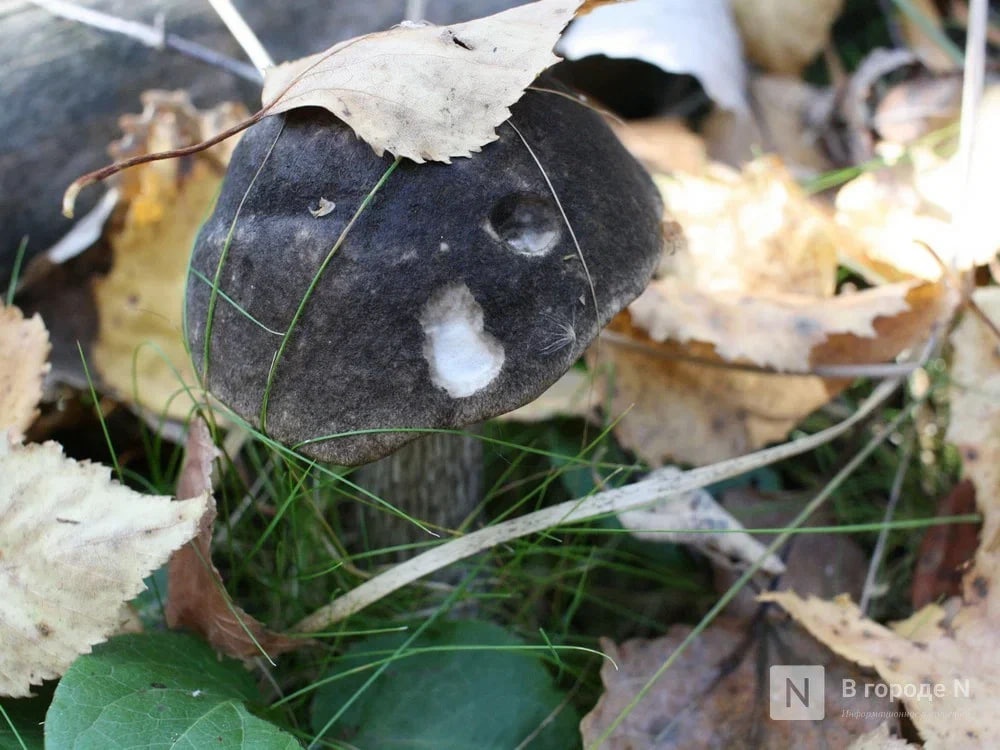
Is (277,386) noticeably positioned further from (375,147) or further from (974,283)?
(974,283)

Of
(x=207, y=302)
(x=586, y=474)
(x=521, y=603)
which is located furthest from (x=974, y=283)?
(x=207, y=302)

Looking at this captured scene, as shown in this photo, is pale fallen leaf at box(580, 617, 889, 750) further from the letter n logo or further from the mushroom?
the mushroom

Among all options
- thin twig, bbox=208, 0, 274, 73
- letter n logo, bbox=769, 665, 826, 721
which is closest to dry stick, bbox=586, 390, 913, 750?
letter n logo, bbox=769, 665, 826, 721

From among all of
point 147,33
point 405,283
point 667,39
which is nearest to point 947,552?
point 405,283

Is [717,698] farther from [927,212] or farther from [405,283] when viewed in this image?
[927,212]

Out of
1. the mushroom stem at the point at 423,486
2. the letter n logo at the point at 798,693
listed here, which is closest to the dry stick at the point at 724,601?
the letter n logo at the point at 798,693
